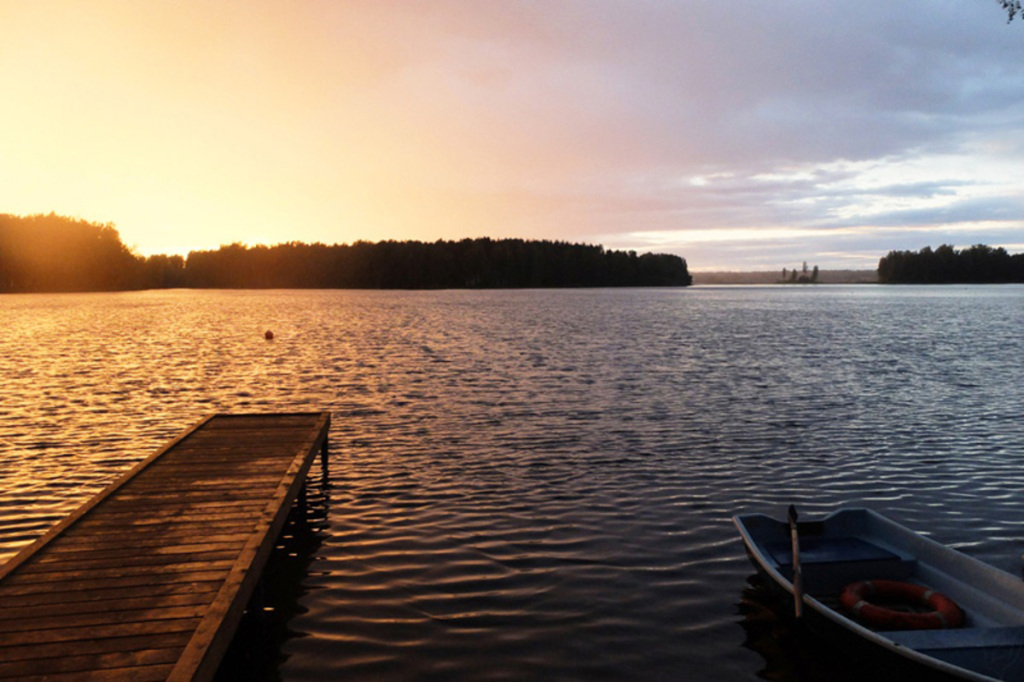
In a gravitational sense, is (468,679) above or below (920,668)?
below

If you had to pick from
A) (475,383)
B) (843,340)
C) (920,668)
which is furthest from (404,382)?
(843,340)

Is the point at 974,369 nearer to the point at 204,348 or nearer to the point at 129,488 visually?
the point at 129,488

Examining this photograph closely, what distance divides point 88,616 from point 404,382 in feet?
82.9

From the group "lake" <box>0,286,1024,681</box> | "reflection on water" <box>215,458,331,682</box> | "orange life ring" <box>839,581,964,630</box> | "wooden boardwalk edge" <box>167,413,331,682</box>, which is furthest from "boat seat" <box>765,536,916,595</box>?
"wooden boardwalk edge" <box>167,413,331,682</box>

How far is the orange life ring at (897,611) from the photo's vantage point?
8609 mm

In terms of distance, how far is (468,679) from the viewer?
8.53 metres

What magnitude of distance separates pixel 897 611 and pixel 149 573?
9.41 metres

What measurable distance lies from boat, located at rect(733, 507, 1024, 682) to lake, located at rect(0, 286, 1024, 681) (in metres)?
0.74

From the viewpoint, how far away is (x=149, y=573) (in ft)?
29.3

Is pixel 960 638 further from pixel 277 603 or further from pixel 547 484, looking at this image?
pixel 547 484

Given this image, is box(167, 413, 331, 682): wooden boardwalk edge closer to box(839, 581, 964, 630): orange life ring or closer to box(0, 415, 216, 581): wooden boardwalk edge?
box(0, 415, 216, 581): wooden boardwalk edge

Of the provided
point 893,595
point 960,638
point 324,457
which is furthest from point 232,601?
point 324,457

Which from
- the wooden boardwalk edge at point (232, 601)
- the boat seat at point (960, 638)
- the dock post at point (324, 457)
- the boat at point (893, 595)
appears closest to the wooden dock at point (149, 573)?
the wooden boardwalk edge at point (232, 601)

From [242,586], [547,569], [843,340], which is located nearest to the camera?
[242,586]
